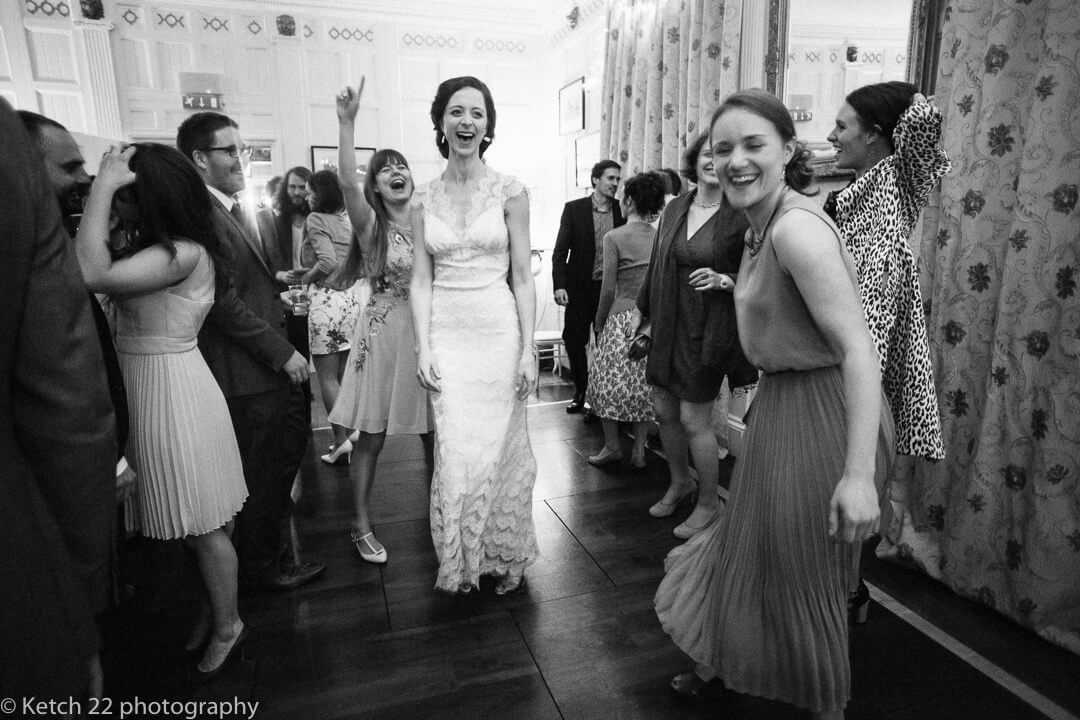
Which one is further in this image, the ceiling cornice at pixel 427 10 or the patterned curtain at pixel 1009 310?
the ceiling cornice at pixel 427 10

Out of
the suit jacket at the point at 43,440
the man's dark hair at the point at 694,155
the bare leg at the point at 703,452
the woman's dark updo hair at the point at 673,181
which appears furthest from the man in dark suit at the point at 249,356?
the woman's dark updo hair at the point at 673,181

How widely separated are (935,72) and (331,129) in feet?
17.0

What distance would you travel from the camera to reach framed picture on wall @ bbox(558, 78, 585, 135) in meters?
5.43

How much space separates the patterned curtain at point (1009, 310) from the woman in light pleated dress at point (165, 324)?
231cm

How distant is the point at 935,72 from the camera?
2262mm

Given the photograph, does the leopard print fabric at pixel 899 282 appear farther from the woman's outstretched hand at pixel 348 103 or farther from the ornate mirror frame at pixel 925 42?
the woman's outstretched hand at pixel 348 103

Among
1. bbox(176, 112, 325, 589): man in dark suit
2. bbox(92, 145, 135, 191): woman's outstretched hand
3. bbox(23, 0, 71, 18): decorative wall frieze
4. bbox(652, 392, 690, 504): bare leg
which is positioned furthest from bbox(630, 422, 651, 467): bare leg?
bbox(23, 0, 71, 18): decorative wall frieze

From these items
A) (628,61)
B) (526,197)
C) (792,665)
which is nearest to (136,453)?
(526,197)

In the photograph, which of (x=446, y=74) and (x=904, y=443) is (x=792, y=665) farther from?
(x=446, y=74)

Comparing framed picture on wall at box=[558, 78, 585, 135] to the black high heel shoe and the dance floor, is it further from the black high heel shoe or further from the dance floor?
the black high heel shoe

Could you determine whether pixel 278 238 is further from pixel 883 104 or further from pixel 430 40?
pixel 883 104

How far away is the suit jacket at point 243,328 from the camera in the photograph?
1.79 metres

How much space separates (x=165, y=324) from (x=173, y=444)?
0.30 m

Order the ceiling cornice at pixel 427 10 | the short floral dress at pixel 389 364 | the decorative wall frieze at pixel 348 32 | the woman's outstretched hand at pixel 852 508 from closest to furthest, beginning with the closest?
the woman's outstretched hand at pixel 852 508 < the short floral dress at pixel 389 364 < the ceiling cornice at pixel 427 10 < the decorative wall frieze at pixel 348 32
